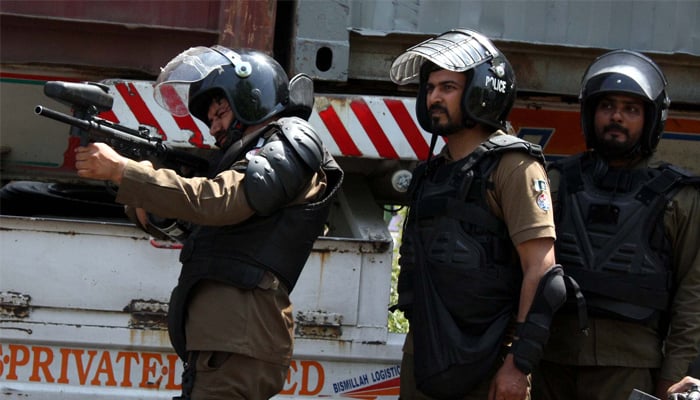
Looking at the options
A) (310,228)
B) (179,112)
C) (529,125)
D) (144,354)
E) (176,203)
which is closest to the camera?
(176,203)

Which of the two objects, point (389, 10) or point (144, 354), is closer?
point (144, 354)

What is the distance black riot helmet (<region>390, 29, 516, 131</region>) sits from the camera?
3.50m

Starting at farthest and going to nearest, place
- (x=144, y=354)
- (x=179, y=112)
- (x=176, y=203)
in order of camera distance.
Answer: (x=144, y=354), (x=179, y=112), (x=176, y=203)

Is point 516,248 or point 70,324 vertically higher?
point 516,248

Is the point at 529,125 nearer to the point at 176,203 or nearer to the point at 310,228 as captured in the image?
the point at 310,228

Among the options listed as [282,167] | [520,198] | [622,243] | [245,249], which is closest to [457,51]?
[520,198]

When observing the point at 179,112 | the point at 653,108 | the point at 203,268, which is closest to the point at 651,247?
the point at 653,108

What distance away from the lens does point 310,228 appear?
349 centimetres

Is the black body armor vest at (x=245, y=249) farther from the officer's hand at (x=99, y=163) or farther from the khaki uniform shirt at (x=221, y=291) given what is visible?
the officer's hand at (x=99, y=163)

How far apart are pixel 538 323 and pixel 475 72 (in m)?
0.78

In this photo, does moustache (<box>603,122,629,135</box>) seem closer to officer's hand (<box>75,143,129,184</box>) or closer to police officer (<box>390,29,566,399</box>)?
police officer (<box>390,29,566,399</box>)

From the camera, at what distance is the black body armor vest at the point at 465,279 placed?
133 inches

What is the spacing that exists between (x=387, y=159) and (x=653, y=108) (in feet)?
3.71

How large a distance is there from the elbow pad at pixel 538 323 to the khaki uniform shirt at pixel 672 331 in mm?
348
